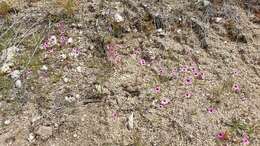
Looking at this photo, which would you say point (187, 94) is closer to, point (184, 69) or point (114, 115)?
point (184, 69)

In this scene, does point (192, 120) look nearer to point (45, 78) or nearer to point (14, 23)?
point (45, 78)

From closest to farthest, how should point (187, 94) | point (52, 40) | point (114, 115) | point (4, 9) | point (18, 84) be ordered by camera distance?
point (114, 115)
point (187, 94)
point (18, 84)
point (52, 40)
point (4, 9)

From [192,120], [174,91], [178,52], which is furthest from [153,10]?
[192,120]

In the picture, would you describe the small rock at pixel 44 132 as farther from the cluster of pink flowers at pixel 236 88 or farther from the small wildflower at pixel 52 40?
the cluster of pink flowers at pixel 236 88

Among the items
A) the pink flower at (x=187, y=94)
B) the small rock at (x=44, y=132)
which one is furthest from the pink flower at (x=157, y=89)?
the small rock at (x=44, y=132)

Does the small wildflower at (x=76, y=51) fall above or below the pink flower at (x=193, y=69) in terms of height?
above

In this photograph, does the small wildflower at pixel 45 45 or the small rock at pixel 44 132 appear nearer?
the small rock at pixel 44 132

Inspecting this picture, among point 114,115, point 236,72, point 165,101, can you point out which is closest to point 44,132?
point 114,115
